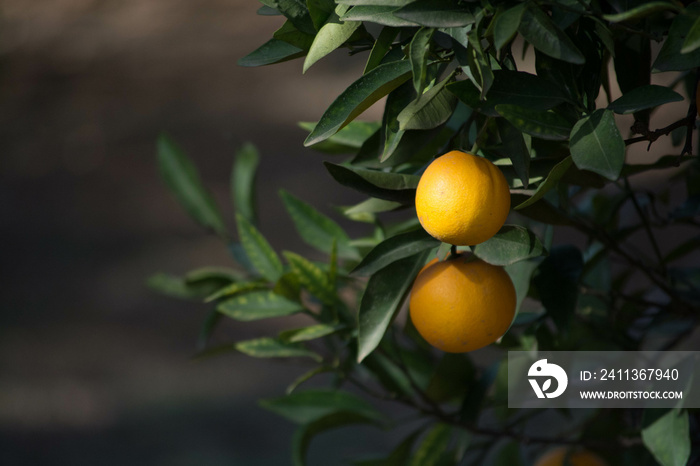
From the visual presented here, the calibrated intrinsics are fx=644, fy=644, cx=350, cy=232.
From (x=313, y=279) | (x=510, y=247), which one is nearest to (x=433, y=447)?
(x=313, y=279)

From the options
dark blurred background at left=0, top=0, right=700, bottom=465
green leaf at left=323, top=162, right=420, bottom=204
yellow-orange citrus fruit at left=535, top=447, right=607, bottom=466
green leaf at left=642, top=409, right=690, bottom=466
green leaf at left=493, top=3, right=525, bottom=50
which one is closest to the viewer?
green leaf at left=493, top=3, right=525, bottom=50

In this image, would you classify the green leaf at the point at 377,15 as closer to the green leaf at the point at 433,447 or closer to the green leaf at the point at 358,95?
the green leaf at the point at 358,95

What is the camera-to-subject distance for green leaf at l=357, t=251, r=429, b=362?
1.51 feet

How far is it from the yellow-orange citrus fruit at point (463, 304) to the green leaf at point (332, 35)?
0.18m

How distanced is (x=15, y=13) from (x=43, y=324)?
1.06m

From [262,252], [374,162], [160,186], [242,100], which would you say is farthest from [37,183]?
[374,162]

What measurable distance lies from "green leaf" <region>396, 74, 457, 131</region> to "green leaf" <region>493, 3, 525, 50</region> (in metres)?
0.07

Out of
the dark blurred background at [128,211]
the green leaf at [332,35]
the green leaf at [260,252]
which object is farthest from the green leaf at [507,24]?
the dark blurred background at [128,211]

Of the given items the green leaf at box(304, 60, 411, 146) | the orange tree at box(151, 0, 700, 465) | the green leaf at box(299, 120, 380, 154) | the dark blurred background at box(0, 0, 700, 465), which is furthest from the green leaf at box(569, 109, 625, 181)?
the dark blurred background at box(0, 0, 700, 465)

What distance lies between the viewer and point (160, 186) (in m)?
2.20

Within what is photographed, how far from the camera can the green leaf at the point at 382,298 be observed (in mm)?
459

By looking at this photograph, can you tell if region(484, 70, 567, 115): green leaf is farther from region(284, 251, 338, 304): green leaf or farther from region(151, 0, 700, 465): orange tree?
region(284, 251, 338, 304): green leaf

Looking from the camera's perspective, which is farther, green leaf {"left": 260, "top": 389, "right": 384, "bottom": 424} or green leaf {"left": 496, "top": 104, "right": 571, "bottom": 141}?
green leaf {"left": 260, "top": 389, "right": 384, "bottom": 424}

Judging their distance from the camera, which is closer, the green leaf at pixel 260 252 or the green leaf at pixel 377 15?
the green leaf at pixel 377 15
